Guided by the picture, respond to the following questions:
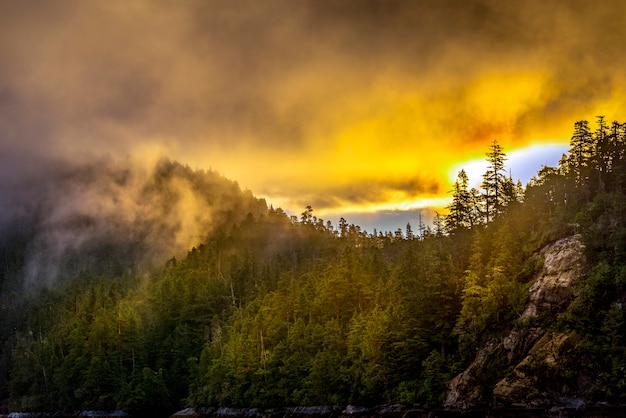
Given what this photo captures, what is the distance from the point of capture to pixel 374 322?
288ft

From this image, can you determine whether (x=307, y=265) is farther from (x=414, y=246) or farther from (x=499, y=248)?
(x=499, y=248)

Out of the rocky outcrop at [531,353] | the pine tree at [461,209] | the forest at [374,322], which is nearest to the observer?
the rocky outcrop at [531,353]

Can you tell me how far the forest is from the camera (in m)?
70.6

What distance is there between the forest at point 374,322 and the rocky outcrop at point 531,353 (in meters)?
0.99

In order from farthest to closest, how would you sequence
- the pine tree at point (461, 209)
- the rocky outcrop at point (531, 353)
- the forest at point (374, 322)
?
the pine tree at point (461, 209) < the forest at point (374, 322) < the rocky outcrop at point (531, 353)

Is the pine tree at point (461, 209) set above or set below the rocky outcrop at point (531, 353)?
above

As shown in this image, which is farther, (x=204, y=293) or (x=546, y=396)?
(x=204, y=293)

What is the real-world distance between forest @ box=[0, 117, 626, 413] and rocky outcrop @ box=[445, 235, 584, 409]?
0.99m

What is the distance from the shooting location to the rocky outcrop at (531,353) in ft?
215

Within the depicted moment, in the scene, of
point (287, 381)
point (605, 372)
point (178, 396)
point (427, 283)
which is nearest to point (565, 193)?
point (427, 283)

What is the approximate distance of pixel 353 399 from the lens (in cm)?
8331

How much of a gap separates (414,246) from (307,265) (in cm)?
2988

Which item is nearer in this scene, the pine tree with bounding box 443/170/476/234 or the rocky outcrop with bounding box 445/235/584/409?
the rocky outcrop with bounding box 445/235/584/409

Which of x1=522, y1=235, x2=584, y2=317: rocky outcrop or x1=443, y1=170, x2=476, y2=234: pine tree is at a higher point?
x1=443, y1=170, x2=476, y2=234: pine tree
